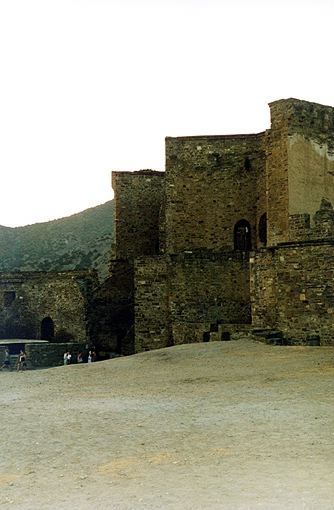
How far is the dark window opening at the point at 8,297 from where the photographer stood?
106ft

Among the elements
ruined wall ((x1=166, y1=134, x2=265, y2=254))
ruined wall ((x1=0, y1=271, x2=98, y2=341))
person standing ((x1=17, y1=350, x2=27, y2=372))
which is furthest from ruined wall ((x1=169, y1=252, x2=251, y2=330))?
ruined wall ((x1=0, y1=271, x2=98, y2=341))

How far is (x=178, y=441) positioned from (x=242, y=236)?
62.4 ft

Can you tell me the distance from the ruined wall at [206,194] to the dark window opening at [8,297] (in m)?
11.0

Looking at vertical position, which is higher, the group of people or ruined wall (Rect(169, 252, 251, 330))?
ruined wall (Rect(169, 252, 251, 330))

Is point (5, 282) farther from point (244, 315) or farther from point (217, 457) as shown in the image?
point (217, 457)

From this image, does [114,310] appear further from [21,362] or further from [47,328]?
[21,362]

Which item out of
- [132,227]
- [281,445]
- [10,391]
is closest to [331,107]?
Result: [132,227]

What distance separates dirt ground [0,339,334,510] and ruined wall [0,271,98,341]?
1469 centimetres

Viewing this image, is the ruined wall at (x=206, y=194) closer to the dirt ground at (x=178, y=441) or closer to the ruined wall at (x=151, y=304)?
the ruined wall at (x=151, y=304)

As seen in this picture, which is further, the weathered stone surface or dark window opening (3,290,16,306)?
dark window opening (3,290,16,306)

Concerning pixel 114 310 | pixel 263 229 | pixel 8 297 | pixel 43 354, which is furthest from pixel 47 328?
pixel 263 229

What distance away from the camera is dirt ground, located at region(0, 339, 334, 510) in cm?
590

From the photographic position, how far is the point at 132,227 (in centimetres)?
2864

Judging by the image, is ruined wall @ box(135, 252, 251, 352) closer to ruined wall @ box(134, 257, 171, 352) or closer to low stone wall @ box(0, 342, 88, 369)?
ruined wall @ box(134, 257, 171, 352)
